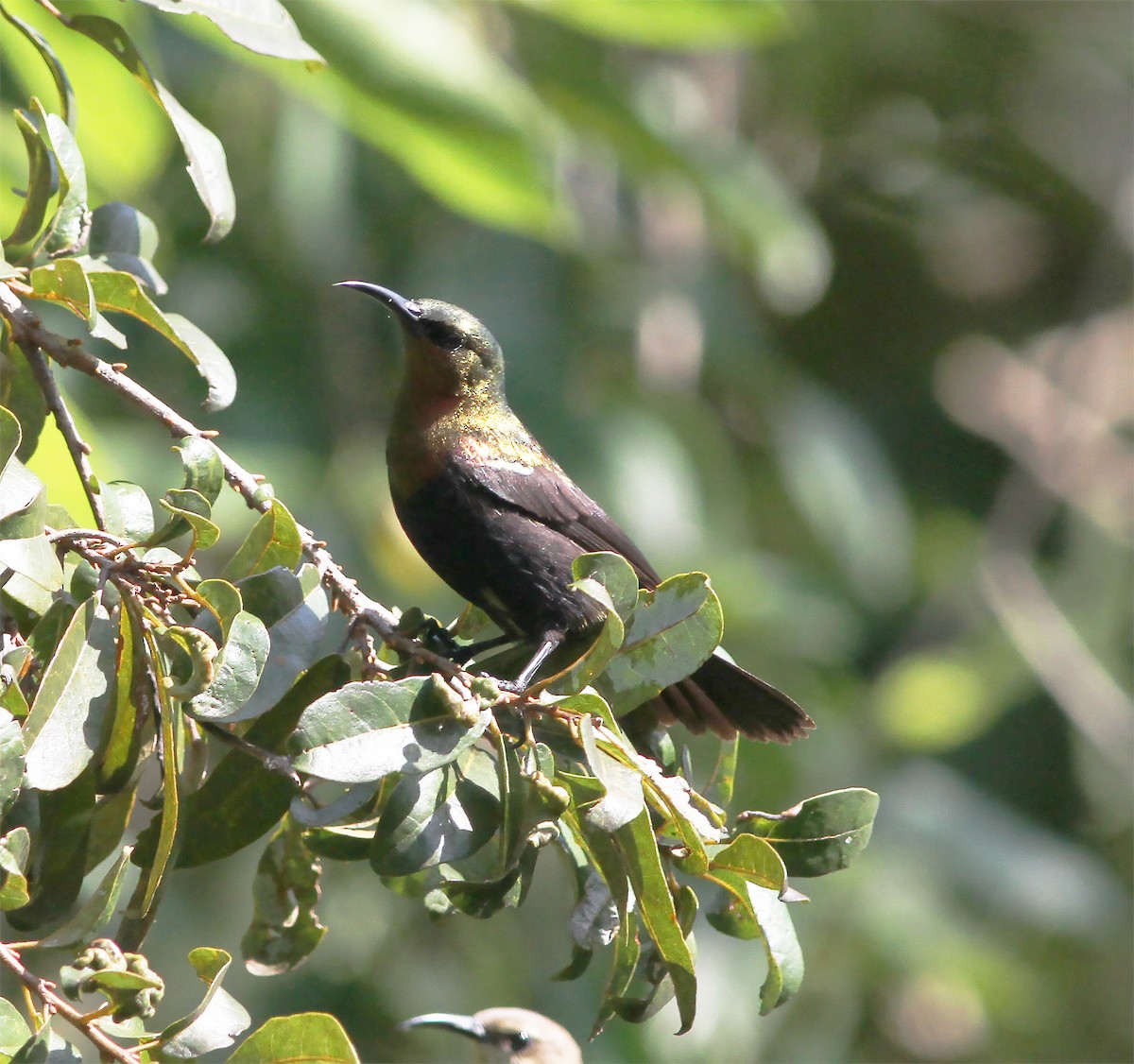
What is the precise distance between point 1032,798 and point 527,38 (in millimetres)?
5714

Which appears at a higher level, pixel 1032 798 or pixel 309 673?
pixel 309 673

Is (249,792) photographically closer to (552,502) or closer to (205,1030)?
(205,1030)

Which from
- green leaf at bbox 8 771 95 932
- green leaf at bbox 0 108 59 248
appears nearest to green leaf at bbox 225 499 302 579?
green leaf at bbox 8 771 95 932

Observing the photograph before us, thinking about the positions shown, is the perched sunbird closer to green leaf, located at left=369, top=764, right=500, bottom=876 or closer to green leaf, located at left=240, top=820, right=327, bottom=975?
green leaf, located at left=240, top=820, right=327, bottom=975

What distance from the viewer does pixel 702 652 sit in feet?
7.27

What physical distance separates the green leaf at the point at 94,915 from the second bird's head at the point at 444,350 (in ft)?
5.97

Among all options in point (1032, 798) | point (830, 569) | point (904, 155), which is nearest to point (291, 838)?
point (830, 569)

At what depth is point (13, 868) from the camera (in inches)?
74.7

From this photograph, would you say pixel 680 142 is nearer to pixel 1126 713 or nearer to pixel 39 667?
pixel 1126 713

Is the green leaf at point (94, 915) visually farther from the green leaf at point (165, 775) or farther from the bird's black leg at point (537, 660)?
the bird's black leg at point (537, 660)

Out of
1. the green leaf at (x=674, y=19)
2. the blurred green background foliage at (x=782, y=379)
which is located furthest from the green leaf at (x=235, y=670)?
the green leaf at (x=674, y=19)

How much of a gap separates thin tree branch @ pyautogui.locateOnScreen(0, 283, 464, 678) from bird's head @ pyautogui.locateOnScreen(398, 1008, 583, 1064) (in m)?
2.65

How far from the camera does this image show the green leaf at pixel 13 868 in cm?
190

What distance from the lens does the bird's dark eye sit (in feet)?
12.4
